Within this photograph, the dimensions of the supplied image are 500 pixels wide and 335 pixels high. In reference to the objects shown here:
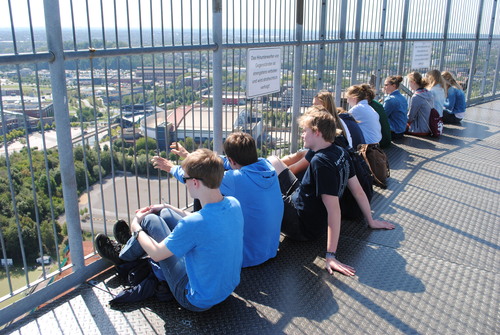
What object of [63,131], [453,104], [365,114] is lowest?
[453,104]

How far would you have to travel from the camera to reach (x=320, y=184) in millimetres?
3645

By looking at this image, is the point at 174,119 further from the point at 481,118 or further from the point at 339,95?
the point at 481,118

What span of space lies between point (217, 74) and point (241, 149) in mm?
1308

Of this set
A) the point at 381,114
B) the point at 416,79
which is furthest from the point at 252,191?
the point at 416,79

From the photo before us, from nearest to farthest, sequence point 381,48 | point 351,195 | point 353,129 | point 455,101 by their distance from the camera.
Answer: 1. point 351,195
2. point 353,129
3. point 381,48
4. point 455,101

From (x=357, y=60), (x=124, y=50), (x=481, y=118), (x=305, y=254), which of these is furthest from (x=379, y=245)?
(x=481, y=118)

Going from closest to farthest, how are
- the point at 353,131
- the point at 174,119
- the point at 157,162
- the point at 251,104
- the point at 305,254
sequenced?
the point at 157,162
the point at 305,254
the point at 174,119
the point at 251,104
the point at 353,131

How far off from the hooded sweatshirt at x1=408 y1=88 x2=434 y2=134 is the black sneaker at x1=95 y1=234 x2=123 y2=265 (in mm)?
6401

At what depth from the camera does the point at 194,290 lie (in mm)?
2861

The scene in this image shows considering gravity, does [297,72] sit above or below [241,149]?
above

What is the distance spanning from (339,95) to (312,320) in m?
5.03

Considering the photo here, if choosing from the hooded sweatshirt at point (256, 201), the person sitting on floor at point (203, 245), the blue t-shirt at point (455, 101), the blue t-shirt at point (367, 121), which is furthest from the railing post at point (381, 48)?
the person sitting on floor at point (203, 245)

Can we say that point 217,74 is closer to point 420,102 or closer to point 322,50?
point 322,50

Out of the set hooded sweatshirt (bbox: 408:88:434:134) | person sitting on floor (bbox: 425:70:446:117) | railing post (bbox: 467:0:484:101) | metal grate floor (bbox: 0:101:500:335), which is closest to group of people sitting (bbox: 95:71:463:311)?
metal grate floor (bbox: 0:101:500:335)
